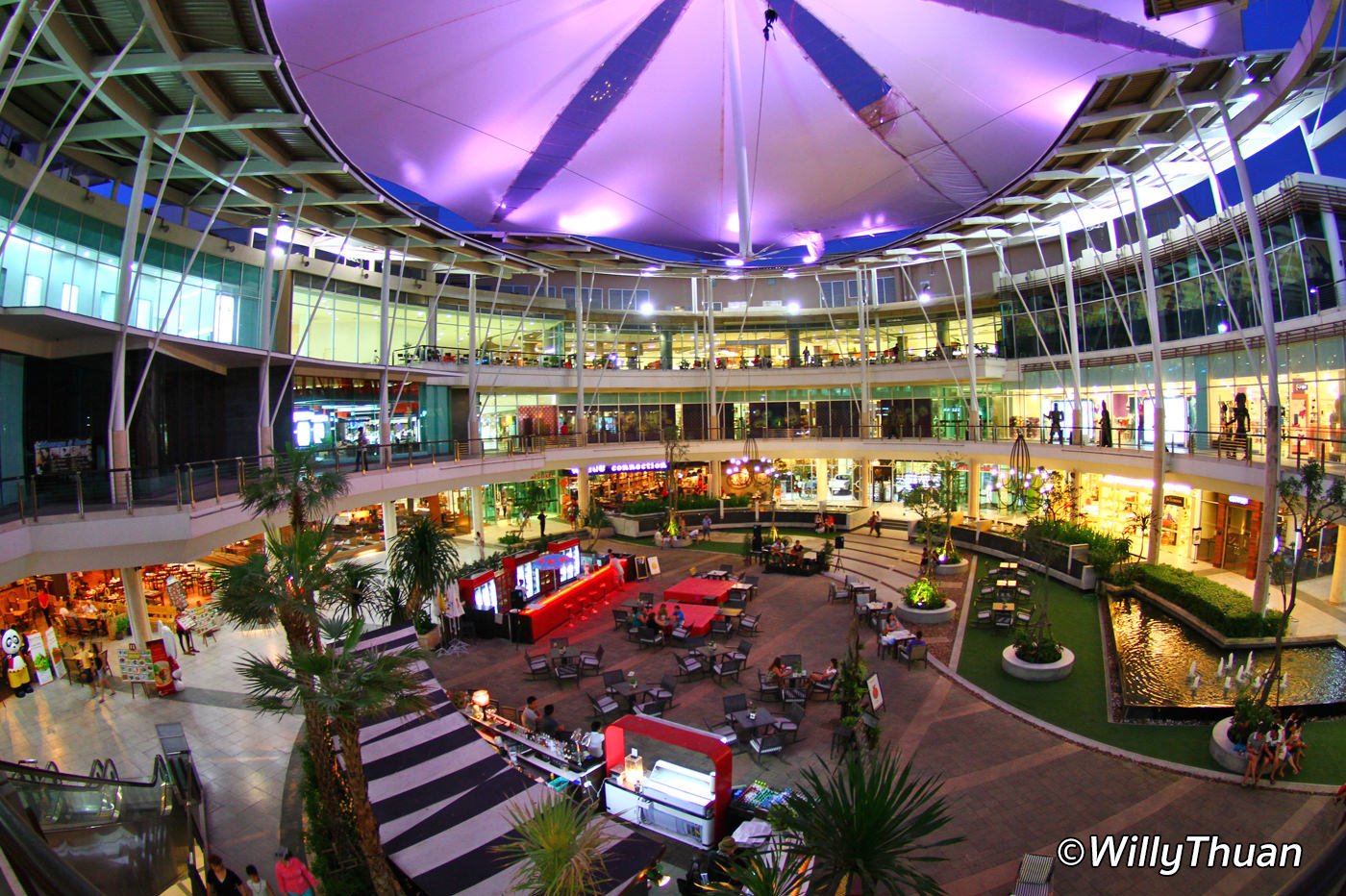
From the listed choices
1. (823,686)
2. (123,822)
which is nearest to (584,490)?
(823,686)

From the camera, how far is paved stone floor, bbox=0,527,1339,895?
9.44 metres

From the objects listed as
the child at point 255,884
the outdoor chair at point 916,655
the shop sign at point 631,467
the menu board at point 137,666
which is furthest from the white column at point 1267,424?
the shop sign at point 631,467

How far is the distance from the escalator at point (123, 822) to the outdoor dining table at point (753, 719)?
28.1 feet

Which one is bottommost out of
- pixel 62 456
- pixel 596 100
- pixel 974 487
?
pixel 974 487

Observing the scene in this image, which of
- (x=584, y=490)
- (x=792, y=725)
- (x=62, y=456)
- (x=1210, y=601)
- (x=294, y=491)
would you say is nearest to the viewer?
(x=792, y=725)

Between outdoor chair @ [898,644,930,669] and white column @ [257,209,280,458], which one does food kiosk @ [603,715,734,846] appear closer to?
outdoor chair @ [898,644,930,669]

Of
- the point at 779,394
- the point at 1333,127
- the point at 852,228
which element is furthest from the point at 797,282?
the point at 1333,127

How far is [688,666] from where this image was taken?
1614 centimetres

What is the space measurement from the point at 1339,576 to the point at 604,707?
66.8 feet

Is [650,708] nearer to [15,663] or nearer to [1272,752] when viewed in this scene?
[1272,752]

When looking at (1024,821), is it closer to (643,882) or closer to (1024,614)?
(643,882)

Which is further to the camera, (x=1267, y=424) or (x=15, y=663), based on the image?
(x=1267, y=424)

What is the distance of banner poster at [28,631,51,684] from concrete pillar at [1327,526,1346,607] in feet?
109

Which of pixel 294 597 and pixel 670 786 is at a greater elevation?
pixel 294 597
